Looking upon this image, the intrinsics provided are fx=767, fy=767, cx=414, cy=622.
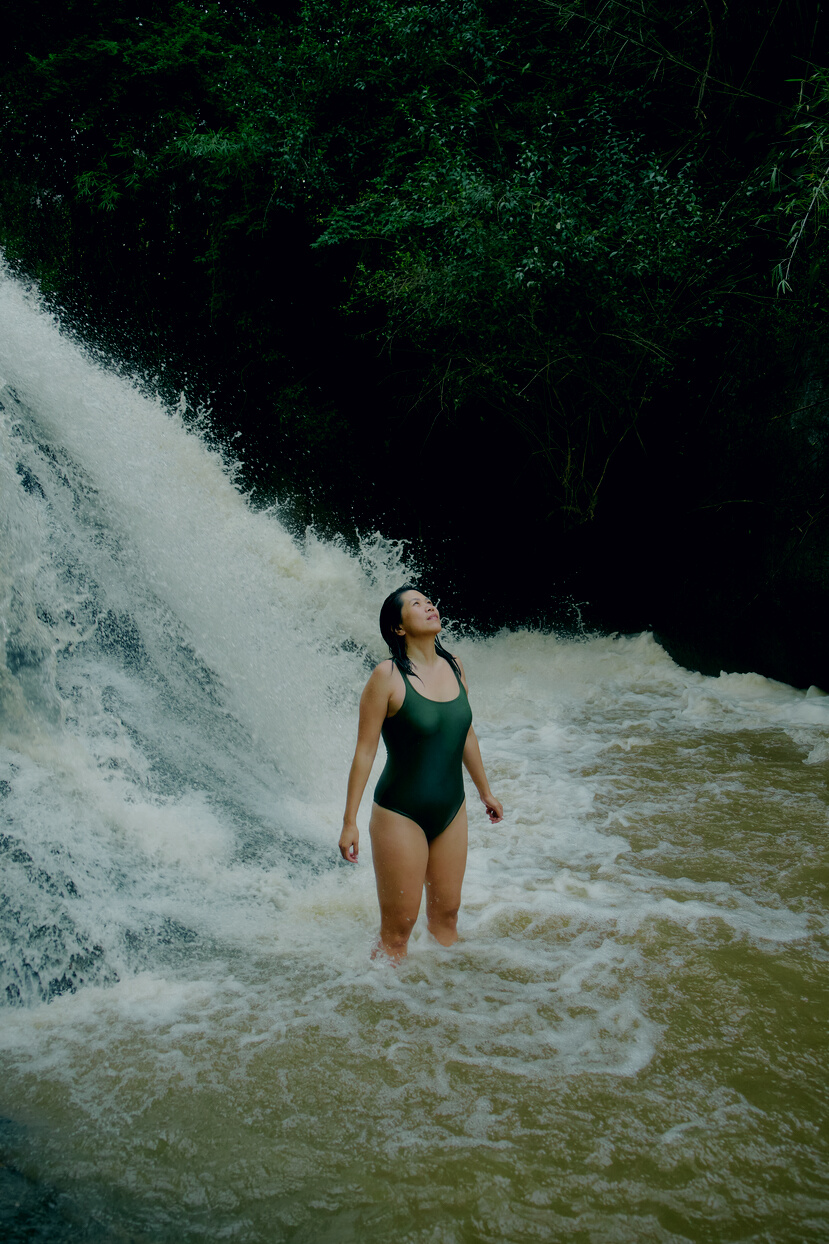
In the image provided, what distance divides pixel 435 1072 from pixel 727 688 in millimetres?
6204

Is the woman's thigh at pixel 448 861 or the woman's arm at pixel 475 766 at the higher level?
the woman's arm at pixel 475 766

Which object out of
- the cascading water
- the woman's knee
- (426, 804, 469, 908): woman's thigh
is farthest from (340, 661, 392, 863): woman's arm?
the cascading water

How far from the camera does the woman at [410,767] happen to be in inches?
104

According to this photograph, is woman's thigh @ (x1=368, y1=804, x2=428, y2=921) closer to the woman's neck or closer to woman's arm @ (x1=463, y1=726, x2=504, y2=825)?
woman's arm @ (x1=463, y1=726, x2=504, y2=825)

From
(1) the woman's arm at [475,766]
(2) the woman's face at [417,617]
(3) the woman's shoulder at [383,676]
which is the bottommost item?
(1) the woman's arm at [475,766]

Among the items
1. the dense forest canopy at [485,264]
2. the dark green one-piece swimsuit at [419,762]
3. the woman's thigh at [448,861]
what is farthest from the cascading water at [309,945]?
the dense forest canopy at [485,264]

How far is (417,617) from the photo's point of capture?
2750mm

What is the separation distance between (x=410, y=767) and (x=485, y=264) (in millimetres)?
6065

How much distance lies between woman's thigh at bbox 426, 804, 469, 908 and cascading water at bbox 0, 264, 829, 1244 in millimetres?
314

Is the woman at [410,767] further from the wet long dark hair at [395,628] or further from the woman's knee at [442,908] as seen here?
the woman's knee at [442,908]

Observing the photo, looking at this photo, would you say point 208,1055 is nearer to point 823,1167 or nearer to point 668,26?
point 823,1167

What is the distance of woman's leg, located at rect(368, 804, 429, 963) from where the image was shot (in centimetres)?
264

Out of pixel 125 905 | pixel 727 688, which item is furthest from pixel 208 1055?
pixel 727 688

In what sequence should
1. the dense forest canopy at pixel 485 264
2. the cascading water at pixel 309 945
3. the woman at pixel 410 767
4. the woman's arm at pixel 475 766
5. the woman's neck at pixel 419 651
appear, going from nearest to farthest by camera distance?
the cascading water at pixel 309 945 → the woman at pixel 410 767 → the woman's neck at pixel 419 651 → the woman's arm at pixel 475 766 → the dense forest canopy at pixel 485 264
